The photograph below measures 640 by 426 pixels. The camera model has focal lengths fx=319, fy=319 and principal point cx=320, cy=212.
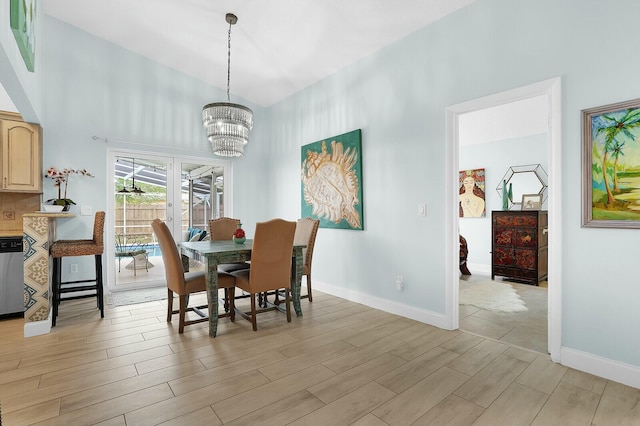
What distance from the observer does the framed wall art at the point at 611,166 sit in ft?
6.83

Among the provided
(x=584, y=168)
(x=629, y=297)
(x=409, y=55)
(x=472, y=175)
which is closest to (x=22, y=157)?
(x=409, y=55)

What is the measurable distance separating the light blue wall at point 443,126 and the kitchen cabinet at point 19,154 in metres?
3.28

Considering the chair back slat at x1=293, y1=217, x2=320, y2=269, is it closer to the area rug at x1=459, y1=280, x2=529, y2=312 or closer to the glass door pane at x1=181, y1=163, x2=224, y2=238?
the area rug at x1=459, y1=280, x2=529, y2=312

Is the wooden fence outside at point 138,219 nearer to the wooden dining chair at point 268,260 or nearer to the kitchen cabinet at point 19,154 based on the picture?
the kitchen cabinet at point 19,154

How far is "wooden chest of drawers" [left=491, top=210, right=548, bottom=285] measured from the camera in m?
4.91

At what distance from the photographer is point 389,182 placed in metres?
3.65

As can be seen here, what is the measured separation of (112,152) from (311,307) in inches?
142

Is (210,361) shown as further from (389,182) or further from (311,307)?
(389,182)

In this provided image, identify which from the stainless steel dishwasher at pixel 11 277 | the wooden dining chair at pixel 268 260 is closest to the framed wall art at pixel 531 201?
the wooden dining chair at pixel 268 260

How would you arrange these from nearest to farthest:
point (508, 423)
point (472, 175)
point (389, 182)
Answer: point (508, 423), point (389, 182), point (472, 175)

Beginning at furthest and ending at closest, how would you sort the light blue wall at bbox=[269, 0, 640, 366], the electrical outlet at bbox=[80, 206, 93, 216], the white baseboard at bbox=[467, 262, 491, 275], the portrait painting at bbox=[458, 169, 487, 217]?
the portrait painting at bbox=[458, 169, 487, 217], the white baseboard at bbox=[467, 262, 491, 275], the electrical outlet at bbox=[80, 206, 93, 216], the light blue wall at bbox=[269, 0, 640, 366]

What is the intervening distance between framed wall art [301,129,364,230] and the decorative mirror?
3694mm

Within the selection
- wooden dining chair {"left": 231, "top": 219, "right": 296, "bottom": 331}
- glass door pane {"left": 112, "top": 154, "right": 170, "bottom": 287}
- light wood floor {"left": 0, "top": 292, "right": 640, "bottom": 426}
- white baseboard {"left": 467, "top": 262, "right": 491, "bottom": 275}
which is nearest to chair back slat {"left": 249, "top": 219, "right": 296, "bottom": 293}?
wooden dining chair {"left": 231, "top": 219, "right": 296, "bottom": 331}

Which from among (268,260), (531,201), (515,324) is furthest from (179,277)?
(531,201)
